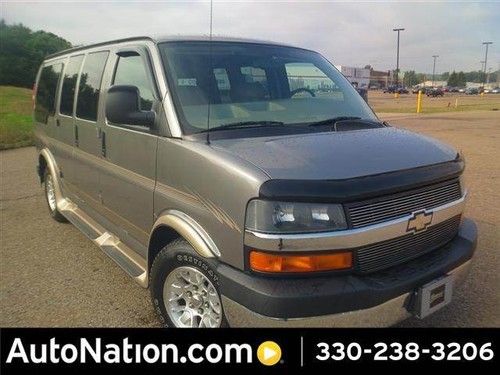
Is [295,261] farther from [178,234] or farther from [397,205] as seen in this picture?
[178,234]

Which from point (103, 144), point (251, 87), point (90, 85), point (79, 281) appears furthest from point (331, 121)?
point (79, 281)

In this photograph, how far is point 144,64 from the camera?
315cm

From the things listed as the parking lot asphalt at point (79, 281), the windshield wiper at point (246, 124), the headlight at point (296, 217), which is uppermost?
the windshield wiper at point (246, 124)

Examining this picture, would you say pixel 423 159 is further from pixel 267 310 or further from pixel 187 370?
pixel 187 370

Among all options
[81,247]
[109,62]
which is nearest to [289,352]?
[109,62]

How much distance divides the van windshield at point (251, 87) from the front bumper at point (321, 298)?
3.60ft

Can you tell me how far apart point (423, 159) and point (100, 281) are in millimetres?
2963

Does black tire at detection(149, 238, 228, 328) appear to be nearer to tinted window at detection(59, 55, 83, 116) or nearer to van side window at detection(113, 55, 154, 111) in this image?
van side window at detection(113, 55, 154, 111)

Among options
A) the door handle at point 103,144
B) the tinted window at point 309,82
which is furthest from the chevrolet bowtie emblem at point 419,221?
the door handle at point 103,144

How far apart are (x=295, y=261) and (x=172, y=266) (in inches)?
37.0

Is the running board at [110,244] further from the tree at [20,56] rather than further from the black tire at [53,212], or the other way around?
the tree at [20,56]

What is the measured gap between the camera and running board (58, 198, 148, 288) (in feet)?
10.6

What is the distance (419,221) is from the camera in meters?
2.45

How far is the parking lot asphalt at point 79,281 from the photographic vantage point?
326 centimetres
